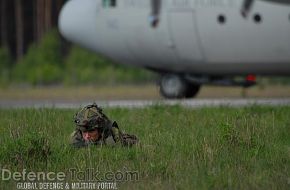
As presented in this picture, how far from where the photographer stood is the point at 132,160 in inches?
295

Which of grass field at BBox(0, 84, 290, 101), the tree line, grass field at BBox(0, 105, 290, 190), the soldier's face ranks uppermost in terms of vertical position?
the tree line

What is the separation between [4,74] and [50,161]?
116 ft

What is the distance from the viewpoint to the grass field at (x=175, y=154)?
6.36m

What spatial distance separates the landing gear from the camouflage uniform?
12319mm

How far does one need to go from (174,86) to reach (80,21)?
350cm

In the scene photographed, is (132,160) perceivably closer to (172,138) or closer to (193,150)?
(193,150)

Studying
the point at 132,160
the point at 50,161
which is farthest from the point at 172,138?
the point at 50,161

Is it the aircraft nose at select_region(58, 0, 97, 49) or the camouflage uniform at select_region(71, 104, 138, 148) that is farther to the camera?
the aircraft nose at select_region(58, 0, 97, 49)

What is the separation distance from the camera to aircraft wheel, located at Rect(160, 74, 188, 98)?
68.1 feet

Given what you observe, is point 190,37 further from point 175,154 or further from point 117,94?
point 175,154

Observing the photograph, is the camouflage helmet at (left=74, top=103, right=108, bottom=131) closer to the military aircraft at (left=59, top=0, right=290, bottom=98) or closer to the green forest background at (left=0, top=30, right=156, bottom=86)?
the military aircraft at (left=59, top=0, right=290, bottom=98)

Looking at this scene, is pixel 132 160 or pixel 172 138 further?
pixel 172 138

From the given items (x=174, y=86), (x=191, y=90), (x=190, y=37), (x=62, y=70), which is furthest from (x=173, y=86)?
(x=62, y=70)

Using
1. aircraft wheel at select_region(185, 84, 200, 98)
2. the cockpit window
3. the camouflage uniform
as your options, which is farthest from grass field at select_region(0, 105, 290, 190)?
aircraft wheel at select_region(185, 84, 200, 98)
